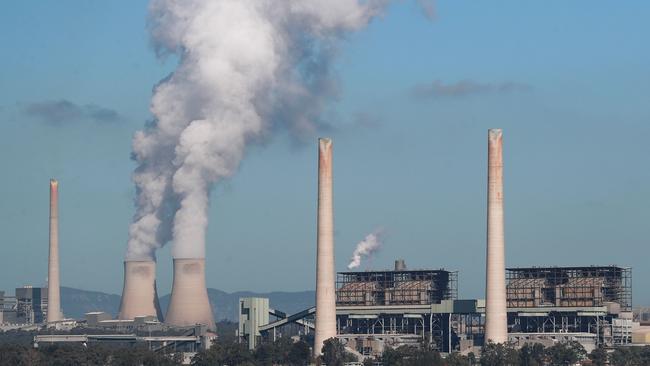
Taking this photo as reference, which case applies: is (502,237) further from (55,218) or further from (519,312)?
(55,218)

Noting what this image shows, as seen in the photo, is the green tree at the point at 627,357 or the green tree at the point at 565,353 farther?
the green tree at the point at 565,353

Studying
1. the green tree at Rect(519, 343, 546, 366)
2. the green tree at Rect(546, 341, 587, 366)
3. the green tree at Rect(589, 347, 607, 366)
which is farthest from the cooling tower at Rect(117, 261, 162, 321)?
the green tree at Rect(589, 347, 607, 366)

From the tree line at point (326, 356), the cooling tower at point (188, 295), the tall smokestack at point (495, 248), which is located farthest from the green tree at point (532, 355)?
the cooling tower at point (188, 295)

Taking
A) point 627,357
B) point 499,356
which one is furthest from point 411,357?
point 627,357

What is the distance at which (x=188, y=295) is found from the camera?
132 meters

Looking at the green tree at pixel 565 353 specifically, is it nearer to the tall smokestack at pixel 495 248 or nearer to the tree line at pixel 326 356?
the tree line at pixel 326 356

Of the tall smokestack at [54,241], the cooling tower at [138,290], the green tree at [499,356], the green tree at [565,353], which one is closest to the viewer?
the green tree at [499,356]

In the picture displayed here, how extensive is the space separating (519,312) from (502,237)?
15.4 metres

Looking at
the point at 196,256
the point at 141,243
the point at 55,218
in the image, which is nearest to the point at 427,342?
the point at 196,256

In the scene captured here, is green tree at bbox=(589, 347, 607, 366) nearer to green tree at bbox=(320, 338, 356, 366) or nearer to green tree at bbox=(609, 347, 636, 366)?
green tree at bbox=(609, 347, 636, 366)

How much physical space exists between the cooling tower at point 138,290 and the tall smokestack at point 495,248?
39436 millimetres

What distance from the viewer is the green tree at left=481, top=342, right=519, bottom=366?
10669cm

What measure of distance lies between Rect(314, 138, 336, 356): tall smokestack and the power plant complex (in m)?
0.08

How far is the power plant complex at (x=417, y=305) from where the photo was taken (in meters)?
114
